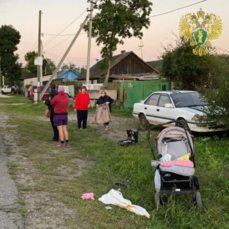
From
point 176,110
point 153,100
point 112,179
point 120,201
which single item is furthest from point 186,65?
point 120,201

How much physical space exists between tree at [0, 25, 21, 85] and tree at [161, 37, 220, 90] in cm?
4296

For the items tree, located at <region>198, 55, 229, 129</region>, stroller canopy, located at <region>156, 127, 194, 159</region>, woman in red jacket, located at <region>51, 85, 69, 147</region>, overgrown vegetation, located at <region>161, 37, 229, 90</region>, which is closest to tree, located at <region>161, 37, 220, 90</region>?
overgrown vegetation, located at <region>161, 37, 229, 90</region>

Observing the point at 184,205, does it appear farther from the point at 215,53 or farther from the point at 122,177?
the point at 215,53

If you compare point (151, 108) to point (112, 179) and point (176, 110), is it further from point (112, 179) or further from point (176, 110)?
point (112, 179)

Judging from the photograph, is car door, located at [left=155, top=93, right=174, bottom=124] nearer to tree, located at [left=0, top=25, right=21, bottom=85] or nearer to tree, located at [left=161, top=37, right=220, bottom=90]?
tree, located at [left=161, top=37, right=220, bottom=90]

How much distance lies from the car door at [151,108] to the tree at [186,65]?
14.7ft

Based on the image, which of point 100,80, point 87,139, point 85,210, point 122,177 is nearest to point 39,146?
point 87,139

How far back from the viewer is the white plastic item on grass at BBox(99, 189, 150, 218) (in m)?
4.75

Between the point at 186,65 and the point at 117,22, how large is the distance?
55.9 ft

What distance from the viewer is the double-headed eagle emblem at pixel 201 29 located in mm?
15133

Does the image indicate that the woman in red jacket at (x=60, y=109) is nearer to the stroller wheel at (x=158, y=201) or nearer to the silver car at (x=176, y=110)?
the silver car at (x=176, y=110)

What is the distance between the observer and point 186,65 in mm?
16844

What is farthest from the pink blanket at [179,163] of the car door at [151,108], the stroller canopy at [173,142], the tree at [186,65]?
the tree at [186,65]

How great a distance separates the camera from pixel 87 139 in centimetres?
1090
